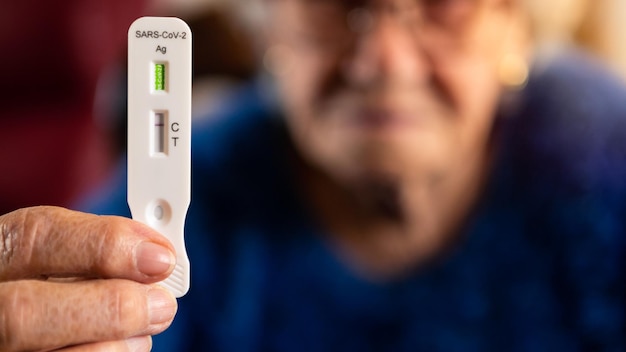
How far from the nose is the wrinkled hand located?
42 cm

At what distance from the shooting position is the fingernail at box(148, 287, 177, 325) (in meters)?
0.43

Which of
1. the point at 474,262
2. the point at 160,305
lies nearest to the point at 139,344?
the point at 160,305

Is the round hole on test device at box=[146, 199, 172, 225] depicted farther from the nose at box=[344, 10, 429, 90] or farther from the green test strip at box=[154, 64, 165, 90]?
the nose at box=[344, 10, 429, 90]

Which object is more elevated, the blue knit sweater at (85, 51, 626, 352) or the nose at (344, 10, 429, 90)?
the nose at (344, 10, 429, 90)

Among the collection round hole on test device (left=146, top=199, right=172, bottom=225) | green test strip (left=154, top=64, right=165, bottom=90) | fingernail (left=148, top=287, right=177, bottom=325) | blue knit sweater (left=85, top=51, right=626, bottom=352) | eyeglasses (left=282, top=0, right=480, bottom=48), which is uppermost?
eyeglasses (left=282, top=0, right=480, bottom=48)

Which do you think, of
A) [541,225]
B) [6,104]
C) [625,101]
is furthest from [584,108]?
[6,104]

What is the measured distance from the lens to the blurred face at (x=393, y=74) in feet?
2.62

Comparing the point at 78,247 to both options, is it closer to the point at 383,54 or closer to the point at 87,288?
the point at 87,288

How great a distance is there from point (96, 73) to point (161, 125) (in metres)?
0.55

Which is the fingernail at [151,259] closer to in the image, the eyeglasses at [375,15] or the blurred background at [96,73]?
the eyeglasses at [375,15]

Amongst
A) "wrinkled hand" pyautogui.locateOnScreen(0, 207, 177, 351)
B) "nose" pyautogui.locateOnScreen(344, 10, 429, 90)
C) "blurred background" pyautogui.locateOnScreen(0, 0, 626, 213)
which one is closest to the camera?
"wrinkled hand" pyautogui.locateOnScreen(0, 207, 177, 351)

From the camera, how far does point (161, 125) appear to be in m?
0.45

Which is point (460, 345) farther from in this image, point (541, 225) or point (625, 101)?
point (625, 101)

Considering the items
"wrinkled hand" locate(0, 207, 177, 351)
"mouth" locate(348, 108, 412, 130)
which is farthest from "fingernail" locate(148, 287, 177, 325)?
"mouth" locate(348, 108, 412, 130)
